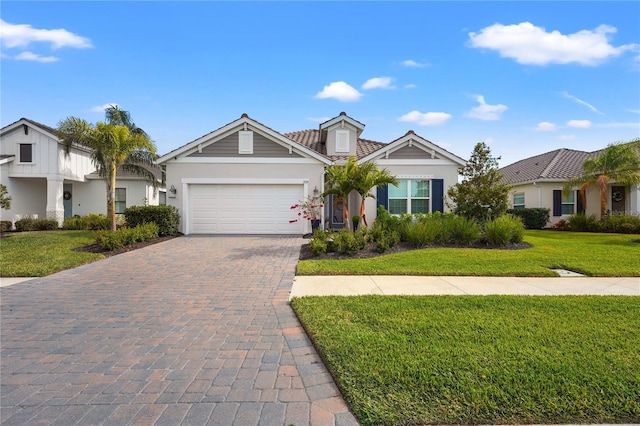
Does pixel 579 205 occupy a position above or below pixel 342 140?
below

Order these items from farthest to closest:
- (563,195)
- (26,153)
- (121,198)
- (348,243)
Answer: (121,198) → (26,153) → (563,195) → (348,243)

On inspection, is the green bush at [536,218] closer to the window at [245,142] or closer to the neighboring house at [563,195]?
the neighboring house at [563,195]

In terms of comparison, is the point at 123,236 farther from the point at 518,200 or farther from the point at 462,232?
the point at 518,200

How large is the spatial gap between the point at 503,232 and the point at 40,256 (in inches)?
568

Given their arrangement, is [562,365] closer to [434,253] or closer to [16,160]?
[434,253]

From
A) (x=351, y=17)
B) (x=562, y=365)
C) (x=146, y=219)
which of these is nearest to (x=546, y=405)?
(x=562, y=365)

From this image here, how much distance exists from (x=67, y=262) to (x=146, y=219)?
549 cm

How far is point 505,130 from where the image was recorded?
15.5 metres

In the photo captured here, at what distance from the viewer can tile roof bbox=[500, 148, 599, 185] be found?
2078cm

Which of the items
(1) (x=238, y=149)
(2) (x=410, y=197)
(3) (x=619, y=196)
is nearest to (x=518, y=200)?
(3) (x=619, y=196)

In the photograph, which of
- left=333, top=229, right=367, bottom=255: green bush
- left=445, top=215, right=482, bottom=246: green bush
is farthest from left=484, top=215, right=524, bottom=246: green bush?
left=333, top=229, right=367, bottom=255: green bush

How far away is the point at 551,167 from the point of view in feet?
71.1

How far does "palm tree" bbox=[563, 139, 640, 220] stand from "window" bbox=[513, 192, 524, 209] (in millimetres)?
3637

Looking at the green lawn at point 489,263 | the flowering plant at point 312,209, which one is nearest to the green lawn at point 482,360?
the green lawn at point 489,263
